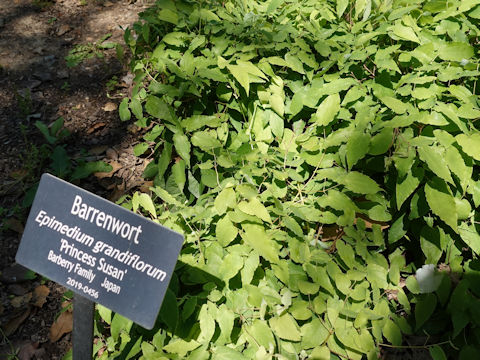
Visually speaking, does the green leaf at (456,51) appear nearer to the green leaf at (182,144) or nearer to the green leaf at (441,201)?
the green leaf at (441,201)

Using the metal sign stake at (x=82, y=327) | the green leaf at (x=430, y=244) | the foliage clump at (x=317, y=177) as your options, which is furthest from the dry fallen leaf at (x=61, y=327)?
the green leaf at (x=430, y=244)

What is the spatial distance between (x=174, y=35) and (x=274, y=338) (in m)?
1.44

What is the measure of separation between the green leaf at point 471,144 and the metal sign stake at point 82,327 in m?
1.42

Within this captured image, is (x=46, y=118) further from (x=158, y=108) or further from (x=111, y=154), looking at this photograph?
(x=158, y=108)

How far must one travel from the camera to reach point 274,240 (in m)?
1.83

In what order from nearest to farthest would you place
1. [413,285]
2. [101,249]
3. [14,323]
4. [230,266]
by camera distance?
[101,249], [230,266], [413,285], [14,323]

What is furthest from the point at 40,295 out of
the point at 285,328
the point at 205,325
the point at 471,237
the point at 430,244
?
the point at 471,237

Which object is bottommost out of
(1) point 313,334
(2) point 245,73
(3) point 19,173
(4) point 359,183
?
(3) point 19,173

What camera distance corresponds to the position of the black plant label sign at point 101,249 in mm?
1252

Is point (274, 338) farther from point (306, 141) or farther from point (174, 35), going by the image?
point (174, 35)

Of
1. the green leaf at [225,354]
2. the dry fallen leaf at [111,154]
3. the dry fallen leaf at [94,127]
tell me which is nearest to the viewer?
the green leaf at [225,354]

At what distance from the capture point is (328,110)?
1.96 m

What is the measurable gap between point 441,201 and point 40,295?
1955 millimetres

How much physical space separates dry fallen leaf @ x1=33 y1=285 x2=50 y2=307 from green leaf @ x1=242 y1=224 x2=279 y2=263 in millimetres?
1215
